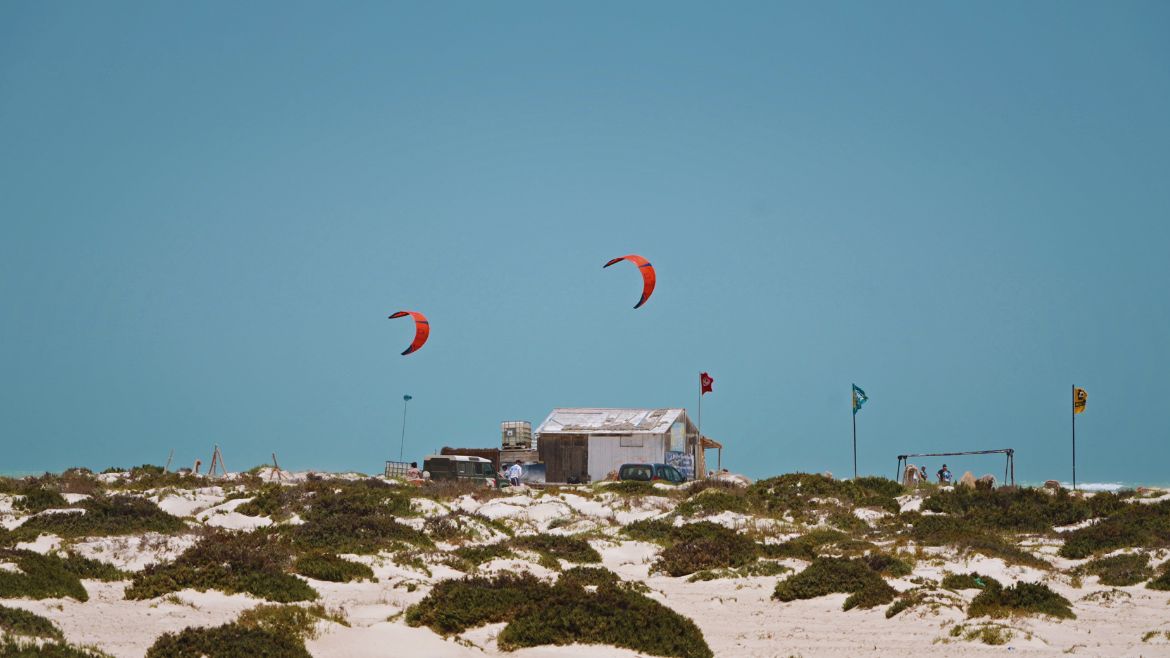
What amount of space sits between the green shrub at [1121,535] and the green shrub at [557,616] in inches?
602

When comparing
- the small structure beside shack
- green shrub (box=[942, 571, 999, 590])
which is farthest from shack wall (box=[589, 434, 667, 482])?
green shrub (box=[942, 571, 999, 590])

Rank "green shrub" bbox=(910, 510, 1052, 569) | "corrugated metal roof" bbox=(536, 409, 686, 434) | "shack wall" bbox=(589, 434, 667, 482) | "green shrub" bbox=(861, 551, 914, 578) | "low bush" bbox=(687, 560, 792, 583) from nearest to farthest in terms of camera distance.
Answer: "green shrub" bbox=(861, 551, 914, 578) < "low bush" bbox=(687, 560, 792, 583) < "green shrub" bbox=(910, 510, 1052, 569) < "shack wall" bbox=(589, 434, 667, 482) < "corrugated metal roof" bbox=(536, 409, 686, 434)

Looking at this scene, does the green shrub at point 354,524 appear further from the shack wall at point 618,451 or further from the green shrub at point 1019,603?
the shack wall at point 618,451

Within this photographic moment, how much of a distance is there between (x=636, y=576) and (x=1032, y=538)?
41.5 feet

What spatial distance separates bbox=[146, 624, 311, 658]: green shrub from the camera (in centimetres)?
1367

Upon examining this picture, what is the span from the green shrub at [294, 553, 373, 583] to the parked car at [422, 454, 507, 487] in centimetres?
2486

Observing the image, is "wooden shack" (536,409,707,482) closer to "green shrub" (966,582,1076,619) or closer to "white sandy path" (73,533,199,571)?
"white sandy path" (73,533,199,571)

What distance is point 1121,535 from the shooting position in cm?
2816

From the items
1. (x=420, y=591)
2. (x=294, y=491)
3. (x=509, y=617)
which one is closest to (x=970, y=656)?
(x=509, y=617)

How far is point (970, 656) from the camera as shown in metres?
15.7

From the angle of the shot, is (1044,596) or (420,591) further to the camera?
(420,591)

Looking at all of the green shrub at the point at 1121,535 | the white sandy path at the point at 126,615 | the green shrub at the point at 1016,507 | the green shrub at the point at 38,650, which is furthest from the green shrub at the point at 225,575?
the green shrub at the point at 1016,507

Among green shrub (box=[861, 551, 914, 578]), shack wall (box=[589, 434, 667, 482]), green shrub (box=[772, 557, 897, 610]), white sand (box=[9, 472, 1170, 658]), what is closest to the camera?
white sand (box=[9, 472, 1170, 658])

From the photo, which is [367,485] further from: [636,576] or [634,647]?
[634,647]
